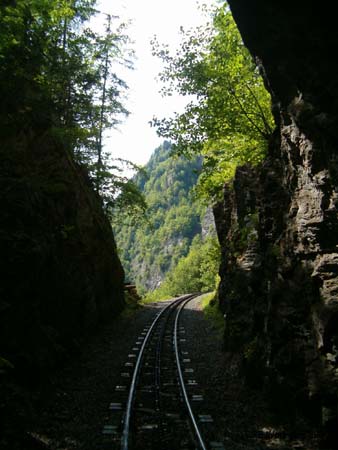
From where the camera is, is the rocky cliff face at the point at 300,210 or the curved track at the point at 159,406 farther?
the rocky cliff face at the point at 300,210

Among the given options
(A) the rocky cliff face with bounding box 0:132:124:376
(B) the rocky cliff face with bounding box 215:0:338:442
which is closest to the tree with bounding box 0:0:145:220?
(A) the rocky cliff face with bounding box 0:132:124:376

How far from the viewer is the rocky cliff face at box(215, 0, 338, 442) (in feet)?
20.2

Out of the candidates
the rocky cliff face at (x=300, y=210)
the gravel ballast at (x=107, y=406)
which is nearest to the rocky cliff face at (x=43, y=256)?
the gravel ballast at (x=107, y=406)

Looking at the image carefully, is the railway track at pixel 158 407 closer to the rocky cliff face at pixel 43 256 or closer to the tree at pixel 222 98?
the rocky cliff face at pixel 43 256

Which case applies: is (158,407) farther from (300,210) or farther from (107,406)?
(300,210)

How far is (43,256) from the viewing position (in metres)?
9.03

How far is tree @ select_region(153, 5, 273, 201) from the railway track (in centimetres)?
714

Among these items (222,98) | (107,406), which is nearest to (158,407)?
(107,406)

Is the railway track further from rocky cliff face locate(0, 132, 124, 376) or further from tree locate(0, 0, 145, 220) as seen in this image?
tree locate(0, 0, 145, 220)

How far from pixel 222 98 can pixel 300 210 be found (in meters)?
5.40

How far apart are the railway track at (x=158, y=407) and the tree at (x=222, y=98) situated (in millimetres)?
7137

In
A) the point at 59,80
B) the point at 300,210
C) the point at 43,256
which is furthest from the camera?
the point at 59,80

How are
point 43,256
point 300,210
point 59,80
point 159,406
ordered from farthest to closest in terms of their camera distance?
1. point 59,80
2. point 43,256
3. point 159,406
4. point 300,210

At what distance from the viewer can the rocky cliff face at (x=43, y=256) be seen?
26.2ft
